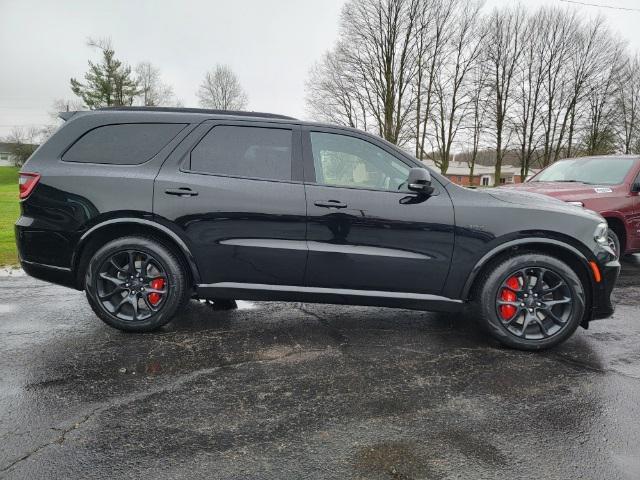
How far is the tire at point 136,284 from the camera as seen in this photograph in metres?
3.64

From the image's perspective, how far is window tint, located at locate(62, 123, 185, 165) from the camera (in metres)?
3.67

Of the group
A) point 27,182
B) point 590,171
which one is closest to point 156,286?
point 27,182

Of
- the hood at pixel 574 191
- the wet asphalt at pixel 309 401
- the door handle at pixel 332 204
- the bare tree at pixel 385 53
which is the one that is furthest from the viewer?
the bare tree at pixel 385 53

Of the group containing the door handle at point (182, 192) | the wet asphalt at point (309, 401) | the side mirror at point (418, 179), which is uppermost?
the side mirror at point (418, 179)

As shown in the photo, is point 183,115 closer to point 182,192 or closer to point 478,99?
point 182,192

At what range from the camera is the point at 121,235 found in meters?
3.73

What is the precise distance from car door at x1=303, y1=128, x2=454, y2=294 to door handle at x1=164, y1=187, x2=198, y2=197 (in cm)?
94

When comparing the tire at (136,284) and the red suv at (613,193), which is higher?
the red suv at (613,193)

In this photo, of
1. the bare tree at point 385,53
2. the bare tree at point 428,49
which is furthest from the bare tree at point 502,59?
the bare tree at point 385,53

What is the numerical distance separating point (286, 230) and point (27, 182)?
223cm

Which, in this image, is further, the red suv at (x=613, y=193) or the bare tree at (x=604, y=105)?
the bare tree at (x=604, y=105)

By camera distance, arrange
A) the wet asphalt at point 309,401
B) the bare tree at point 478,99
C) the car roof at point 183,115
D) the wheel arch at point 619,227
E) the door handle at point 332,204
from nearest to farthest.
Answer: the wet asphalt at point 309,401, the door handle at point 332,204, the car roof at point 183,115, the wheel arch at point 619,227, the bare tree at point 478,99

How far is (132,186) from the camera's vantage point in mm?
3574

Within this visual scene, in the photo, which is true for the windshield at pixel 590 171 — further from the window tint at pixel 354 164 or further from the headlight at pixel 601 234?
the window tint at pixel 354 164
